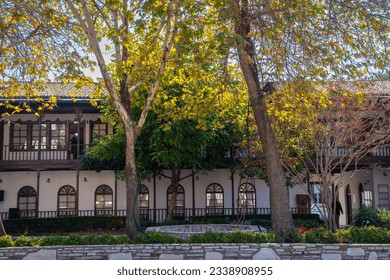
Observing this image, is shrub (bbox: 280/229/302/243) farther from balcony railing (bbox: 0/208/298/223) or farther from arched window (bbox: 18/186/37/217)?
arched window (bbox: 18/186/37/217)

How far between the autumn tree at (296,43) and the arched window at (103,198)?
13.1 meters

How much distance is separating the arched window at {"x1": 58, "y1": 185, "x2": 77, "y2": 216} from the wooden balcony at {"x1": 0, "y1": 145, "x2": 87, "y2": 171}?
1.82 meters

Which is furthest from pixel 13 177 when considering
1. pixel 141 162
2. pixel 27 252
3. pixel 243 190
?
pixel 27 252

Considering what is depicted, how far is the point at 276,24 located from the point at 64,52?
6.03 metres

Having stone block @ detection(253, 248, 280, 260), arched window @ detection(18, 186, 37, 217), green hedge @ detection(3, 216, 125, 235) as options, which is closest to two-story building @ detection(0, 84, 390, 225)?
arched window @ detection(18, 186, 37, 217)

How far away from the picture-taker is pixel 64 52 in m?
12.1

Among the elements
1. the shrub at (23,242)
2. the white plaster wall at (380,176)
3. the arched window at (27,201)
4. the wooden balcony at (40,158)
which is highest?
the wooden balcony at (40,158)

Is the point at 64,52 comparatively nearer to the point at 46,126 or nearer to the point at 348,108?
the point at 348,108

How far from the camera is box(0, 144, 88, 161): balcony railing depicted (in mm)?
20641

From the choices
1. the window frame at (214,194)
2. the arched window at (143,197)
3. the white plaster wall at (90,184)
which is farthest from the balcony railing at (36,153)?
the window frame at (214,194)

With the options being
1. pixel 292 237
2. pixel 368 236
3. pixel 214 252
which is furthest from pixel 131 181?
pixel 368 236

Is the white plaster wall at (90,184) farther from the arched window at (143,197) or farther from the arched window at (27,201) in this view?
the arched window at (27,201)

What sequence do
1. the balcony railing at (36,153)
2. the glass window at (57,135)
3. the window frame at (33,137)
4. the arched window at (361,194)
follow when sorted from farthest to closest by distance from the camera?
the arched window at (361,194)
the glass window at (57,135)
the window frame at (33,137)
the balcony railing at (36,153)

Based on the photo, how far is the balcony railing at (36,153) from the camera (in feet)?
67.7
